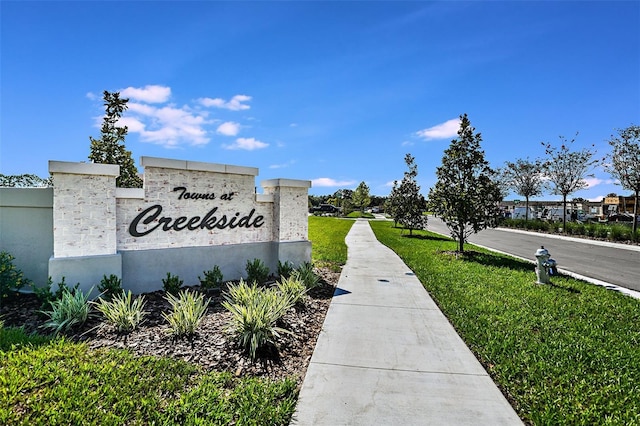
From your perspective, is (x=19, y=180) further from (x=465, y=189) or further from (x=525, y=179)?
(x=525, y=179)

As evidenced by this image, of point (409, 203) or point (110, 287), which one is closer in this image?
point (110, 287)

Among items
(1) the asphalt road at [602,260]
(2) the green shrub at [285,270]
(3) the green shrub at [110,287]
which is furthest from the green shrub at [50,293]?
(1) the asphalt road at [602,260]

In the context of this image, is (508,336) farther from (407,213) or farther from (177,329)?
(407,213)

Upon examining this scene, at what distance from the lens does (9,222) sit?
6.67 m

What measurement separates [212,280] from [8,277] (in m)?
3.51

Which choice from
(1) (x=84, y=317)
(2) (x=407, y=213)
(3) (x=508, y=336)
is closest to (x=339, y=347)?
(3) (x=508, y=336)

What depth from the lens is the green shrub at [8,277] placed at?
5969 mm

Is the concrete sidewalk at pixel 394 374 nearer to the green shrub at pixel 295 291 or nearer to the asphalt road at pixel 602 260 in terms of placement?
the green shrub at pixel 295 291

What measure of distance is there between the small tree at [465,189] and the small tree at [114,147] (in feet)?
44.0

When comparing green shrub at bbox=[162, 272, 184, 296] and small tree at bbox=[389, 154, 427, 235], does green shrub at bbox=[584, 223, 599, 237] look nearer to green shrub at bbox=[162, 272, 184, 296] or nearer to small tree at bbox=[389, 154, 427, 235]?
small tree at bbox=[389, 154, 427, 235]

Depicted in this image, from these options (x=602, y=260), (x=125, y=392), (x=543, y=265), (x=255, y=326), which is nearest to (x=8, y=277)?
(x=125, y=392)

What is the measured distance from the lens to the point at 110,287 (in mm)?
6250

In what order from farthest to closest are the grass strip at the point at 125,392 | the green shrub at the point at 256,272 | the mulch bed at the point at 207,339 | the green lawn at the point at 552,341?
the green shrub at the point at 256,272, the mulch bed at the point at 207,339, the green lawn at the point at 552,341, the grass strip at the point at 125,392

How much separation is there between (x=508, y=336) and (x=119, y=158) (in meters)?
17.1
